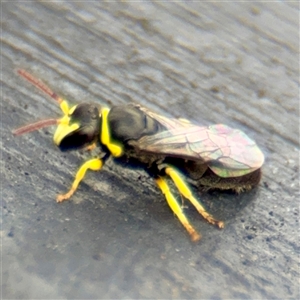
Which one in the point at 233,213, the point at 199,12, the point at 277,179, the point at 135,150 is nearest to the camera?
the point at 233,213

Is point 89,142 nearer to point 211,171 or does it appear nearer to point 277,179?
point 211,171

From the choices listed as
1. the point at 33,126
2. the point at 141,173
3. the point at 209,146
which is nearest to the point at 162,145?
the point at 209,146

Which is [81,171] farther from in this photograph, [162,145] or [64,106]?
[162,145]

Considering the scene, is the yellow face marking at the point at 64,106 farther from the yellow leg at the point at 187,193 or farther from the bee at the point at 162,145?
the yellow leg at the point at 187,193

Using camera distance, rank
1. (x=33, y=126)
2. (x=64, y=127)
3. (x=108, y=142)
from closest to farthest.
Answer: (x=33, y=126)
(x=64, y=127)
(x=108, y=142)

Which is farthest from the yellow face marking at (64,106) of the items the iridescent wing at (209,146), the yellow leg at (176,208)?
the yellow leg at (176,208)

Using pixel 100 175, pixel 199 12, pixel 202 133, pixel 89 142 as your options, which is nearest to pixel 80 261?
pixel 100 175
